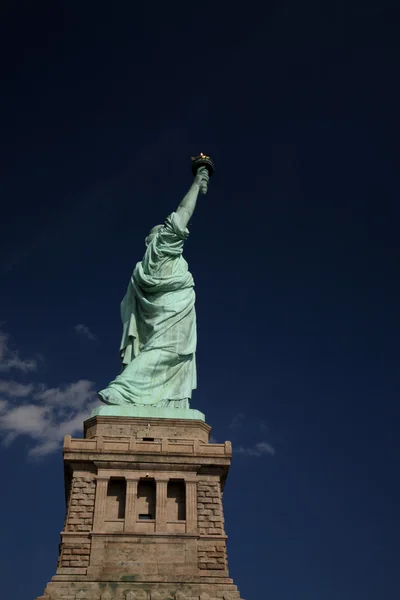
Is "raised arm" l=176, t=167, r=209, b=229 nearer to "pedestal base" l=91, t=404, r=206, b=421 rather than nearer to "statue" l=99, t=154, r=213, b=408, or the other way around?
"statue" l=99, t=154, r=213, b=408

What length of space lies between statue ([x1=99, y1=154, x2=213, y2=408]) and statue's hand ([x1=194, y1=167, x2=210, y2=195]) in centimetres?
140

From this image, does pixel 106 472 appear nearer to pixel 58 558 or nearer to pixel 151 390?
pixel 58 558

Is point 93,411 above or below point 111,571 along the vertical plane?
above

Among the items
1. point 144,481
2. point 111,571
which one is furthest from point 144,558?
point 144,481

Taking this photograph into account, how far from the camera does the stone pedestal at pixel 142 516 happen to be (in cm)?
2125

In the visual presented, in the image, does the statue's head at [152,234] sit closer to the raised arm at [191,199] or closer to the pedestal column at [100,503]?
the raised arm at [191,199]

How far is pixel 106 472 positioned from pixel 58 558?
119 inches

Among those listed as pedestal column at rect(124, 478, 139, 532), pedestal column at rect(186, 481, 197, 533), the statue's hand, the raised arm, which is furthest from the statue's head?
pedestal column at rect(186, 481, 197, 533)

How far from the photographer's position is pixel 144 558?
72.0 ft

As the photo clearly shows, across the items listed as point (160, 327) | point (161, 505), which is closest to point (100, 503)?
point (161, 505)

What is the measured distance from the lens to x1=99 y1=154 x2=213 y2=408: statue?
27.4 m

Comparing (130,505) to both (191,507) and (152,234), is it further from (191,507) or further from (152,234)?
(152,234)

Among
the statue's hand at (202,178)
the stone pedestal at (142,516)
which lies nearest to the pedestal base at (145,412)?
the stone pedestal at (142,516)

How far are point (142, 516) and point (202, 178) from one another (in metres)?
16.7
